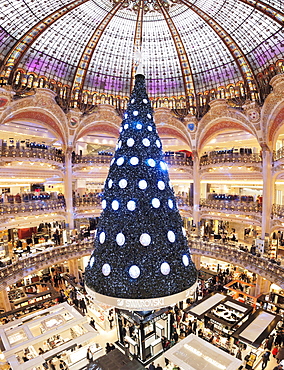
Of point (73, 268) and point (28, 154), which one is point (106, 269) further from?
point (73, 268)

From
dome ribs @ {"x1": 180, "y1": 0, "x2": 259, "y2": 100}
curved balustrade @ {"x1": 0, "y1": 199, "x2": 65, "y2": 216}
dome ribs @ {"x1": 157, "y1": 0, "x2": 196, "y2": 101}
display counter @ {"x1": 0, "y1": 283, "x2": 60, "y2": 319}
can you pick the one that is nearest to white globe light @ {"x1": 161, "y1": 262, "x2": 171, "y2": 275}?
display counter @ {"x1": 0, "y1": 283, "x2": 60, "y2": 319}

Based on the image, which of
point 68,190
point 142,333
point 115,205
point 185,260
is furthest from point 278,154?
point 115,205

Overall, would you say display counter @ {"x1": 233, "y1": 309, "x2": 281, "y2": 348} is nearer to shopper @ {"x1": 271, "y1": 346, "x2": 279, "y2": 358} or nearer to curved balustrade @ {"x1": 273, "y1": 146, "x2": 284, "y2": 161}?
shopper @ {"x1": 271, "y1": 346, "x2": 279, "y2": 358}

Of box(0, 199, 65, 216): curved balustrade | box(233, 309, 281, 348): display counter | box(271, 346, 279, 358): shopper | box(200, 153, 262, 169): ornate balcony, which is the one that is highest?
box(200, 153, 262, 169): ornate balcony

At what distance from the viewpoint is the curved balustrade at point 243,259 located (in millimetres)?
18172

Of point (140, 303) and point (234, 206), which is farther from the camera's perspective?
point (234, 206)

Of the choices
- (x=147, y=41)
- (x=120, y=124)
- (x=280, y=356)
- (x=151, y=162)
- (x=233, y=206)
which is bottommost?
(x=280, y=356)

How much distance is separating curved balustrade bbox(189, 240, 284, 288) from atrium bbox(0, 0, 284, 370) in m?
0.10

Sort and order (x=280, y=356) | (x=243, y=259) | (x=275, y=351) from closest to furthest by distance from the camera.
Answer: (x=280, y=356) < (x=275, y=351) < (x=243, y=259)

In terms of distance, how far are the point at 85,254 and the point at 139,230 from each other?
21.7 meters

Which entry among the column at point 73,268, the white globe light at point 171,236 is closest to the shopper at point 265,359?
the white globe light at point 171,236

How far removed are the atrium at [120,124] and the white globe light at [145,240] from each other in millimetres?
12256

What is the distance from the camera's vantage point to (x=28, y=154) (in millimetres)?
22938

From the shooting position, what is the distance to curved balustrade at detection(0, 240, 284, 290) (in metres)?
18.1
